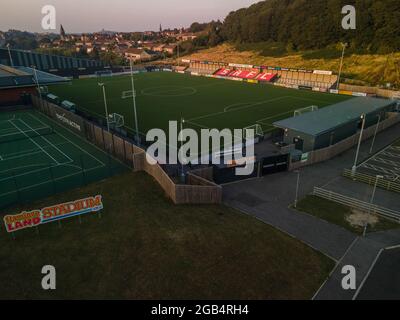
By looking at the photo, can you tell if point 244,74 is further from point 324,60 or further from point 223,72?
point 324,60

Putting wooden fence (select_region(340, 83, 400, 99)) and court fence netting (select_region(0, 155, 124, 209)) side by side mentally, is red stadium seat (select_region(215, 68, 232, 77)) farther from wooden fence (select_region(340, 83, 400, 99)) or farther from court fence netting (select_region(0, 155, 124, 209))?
court fence netting (select_region(0, 155, 124, 209))

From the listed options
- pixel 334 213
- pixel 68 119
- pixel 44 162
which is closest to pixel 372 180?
pixel 334 213

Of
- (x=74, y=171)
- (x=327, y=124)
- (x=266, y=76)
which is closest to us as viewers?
(x=74, y=171)

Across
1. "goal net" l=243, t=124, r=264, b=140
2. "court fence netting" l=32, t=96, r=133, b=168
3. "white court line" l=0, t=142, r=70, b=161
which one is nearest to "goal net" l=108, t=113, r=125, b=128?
"court fence netting" l=32, t=96, r=133, b=168
